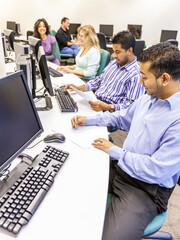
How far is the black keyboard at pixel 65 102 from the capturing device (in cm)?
148

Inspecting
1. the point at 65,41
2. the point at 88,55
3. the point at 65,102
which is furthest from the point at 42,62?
the point at 65,41

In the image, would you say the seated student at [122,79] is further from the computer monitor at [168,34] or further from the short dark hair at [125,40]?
the computer monitor at [168,34]

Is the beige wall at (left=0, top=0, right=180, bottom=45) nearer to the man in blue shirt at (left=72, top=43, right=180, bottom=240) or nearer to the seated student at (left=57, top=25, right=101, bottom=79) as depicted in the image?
the seated student at (left=57, top=25, right=101, bottom=79)

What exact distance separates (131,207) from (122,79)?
110 centimetres

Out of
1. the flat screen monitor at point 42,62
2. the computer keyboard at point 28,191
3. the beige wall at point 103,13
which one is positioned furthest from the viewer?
the beige wall at point 103,13

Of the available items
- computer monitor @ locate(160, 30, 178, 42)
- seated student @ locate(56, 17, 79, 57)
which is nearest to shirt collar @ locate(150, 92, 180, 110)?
seated student @ locate(56, 17, 79, 57)

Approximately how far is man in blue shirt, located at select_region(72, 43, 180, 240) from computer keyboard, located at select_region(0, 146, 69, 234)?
298 millimetres

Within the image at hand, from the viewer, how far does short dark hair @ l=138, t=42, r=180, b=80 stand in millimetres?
917

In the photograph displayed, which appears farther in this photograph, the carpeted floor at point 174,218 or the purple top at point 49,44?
the purple top at point 49,44

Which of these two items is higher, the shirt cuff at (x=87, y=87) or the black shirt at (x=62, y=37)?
the black shirt at (x=62, y=37)

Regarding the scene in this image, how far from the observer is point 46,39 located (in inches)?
128

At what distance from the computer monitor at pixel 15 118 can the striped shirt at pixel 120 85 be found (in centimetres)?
87

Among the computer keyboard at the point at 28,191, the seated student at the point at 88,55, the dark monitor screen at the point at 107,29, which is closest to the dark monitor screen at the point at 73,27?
the dark monitor screen at the point at 107,29

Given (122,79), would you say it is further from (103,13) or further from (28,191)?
(103,13)
